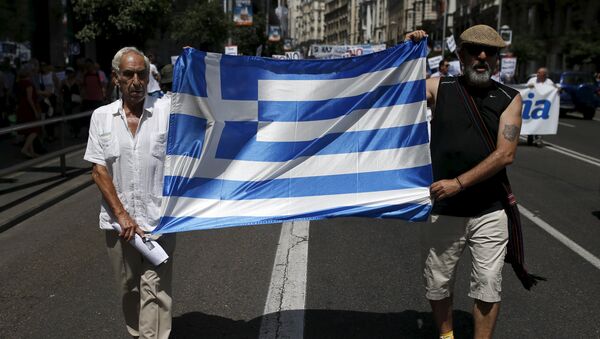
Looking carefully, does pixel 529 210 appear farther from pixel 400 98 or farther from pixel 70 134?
pixel 70 134

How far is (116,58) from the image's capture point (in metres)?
3.65

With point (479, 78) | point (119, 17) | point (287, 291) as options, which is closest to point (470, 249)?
point (479, 78)

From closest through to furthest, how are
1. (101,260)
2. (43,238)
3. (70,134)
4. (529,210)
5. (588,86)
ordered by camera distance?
(101,260) → (43,238) → (529,210) → (70,134) → (588,86)

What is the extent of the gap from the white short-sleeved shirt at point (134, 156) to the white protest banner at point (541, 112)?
13.8m

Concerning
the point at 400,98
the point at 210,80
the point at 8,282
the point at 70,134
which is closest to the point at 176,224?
the point at 210,80

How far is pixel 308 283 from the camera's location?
5.55 metres

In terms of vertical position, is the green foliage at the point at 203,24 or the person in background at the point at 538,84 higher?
the green foliage at the point at 203,24

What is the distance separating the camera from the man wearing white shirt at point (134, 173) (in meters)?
3.67

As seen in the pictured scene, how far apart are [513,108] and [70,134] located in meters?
10.1

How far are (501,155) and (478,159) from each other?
0.45 ft

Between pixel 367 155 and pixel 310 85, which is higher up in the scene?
pixel 310 85

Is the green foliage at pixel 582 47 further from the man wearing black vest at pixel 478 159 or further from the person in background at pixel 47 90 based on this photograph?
the man wearing black vest at pixel 478 159

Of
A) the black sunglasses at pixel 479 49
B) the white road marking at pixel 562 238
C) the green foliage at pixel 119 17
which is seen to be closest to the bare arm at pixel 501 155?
the black sunglasses at pixel 479 49

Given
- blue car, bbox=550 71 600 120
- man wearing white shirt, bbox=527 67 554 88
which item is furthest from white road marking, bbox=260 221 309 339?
blue car, bbox=550 71 600 120
